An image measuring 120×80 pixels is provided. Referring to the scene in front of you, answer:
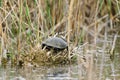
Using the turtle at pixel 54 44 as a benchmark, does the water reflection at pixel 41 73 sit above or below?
below

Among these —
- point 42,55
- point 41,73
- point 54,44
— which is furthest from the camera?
point 54,44

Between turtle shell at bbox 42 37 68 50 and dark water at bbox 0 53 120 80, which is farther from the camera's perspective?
turtle shell at bbox 42 37 68 50

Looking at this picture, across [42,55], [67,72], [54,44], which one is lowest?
[67,72]

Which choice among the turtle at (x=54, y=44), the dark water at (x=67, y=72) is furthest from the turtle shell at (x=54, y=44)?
the dark water at (x=67, y=72)

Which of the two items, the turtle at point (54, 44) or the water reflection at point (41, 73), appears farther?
the turtle at point (54, 44)

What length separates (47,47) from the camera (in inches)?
224

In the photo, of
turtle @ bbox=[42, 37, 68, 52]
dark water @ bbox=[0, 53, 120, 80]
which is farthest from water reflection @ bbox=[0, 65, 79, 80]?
turtle @ bbox=[42, 37, 68, 52]

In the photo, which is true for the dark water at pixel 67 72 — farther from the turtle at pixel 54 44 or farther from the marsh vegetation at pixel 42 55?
the turtle at pixel 54 44

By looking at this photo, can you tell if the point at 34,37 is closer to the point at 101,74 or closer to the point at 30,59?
the point at 30,59

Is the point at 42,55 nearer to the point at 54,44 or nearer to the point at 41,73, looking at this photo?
the point at 54,44

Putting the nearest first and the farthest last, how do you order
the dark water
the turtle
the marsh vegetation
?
the dark water < the marsh vegetation < the turtle

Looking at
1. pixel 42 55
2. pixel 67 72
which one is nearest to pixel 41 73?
pixel 67 72

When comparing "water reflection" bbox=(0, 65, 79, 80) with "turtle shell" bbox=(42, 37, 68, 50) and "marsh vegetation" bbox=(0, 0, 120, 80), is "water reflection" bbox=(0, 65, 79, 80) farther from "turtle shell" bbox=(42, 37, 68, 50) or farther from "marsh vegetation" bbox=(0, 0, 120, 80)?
"turtle shell" bbox=(42, 37, 68, 50)

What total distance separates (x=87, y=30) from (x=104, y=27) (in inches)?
30.3
